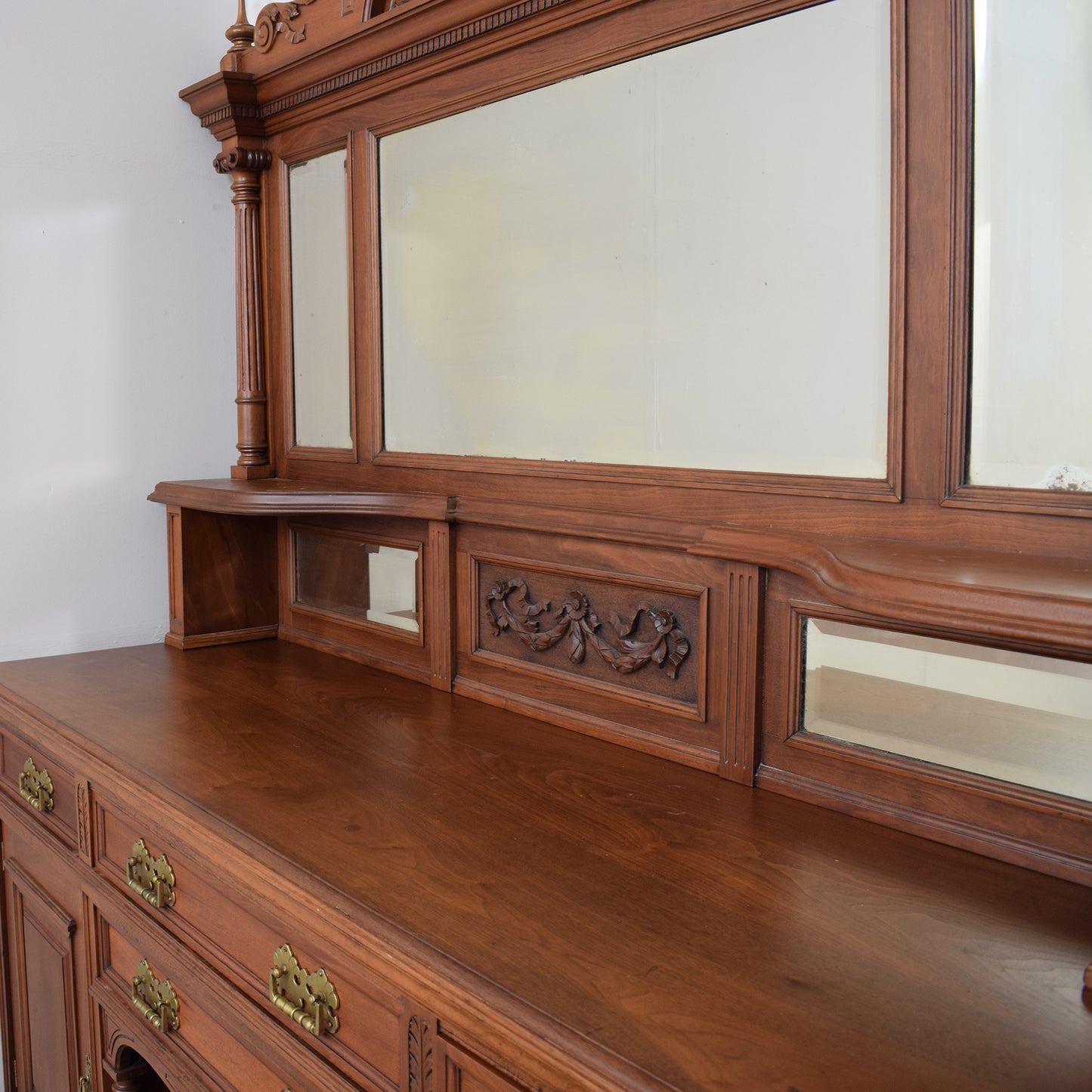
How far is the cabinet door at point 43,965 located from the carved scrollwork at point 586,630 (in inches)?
33.0

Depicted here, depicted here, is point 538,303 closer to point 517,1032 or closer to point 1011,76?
point 1011,76

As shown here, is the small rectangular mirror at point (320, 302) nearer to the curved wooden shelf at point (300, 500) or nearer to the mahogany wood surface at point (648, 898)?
the curved wooden shelf at point (300, 500)

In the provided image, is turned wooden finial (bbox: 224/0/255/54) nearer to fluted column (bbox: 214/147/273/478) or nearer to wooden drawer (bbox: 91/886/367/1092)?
fluted column (bbox: 214/147/273/478)

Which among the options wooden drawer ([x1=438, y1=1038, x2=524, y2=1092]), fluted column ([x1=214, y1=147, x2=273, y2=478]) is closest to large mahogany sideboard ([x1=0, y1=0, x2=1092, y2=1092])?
wooden drawer ([x1=438, y1=1038, x2=524, y2=1092])

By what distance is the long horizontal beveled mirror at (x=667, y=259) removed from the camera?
4.22ft

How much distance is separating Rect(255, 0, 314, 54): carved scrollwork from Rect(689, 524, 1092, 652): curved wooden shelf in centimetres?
143

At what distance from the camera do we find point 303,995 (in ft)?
4.00

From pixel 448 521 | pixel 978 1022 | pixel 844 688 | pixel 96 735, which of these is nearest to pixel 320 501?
pixel 448 521

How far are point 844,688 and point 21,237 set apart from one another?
5.90ft

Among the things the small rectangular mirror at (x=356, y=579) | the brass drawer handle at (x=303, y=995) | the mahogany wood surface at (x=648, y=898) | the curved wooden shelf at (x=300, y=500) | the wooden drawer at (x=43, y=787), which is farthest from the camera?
the small rectangular mirror at (x=356, y=579)

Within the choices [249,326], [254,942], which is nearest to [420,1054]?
[254,942]

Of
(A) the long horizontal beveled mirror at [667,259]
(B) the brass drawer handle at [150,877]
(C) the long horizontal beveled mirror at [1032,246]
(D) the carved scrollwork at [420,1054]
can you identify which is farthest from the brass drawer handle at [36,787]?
(C) the long horizontal beveled mirror at [1032,246]

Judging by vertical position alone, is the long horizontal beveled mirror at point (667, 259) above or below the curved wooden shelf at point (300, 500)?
above

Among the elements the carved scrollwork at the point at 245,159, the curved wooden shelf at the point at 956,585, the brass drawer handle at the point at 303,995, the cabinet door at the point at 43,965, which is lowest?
the cabinet door at the point at 43,965
